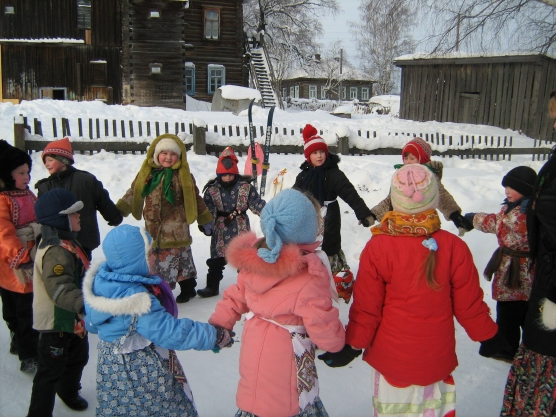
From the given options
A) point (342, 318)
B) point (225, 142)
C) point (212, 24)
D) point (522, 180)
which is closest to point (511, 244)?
point (522, 180)

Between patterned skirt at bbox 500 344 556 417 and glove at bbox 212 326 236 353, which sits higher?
glove at bbox 212 326 236 353

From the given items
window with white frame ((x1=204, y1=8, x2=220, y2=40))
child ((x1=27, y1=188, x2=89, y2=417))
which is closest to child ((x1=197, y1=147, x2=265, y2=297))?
child ((x1=27, y1=188, x2=89, y2=417))

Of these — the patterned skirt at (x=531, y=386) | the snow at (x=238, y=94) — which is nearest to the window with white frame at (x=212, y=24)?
the snow at (x=238, y=94)

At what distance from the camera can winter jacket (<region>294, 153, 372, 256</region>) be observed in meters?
4.55

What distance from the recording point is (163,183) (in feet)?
15.1

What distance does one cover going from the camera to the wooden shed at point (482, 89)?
1888 centimetres

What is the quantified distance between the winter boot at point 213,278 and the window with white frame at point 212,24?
2490 centimetres

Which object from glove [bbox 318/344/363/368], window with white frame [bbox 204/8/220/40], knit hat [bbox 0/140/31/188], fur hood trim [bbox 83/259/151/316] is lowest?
glove [bbox 318/344/363/368]

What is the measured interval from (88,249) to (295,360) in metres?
2.61

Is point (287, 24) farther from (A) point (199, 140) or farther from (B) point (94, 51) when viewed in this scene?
(A) point (199, 140)

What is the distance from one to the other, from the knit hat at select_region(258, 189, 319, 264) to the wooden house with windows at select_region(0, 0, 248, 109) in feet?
74.3

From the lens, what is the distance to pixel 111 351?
2.27 metres

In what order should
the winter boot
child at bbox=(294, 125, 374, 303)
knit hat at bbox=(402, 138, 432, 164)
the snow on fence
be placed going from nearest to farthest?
knit hat at bbox=(402, 138, 432, 164) → child at bbox=(294, 125, 374, 303) → the winter boot → the snow on fence

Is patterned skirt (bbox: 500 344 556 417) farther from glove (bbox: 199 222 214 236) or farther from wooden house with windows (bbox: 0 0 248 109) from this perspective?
wooden house with windows (bbox: 0 0 248 109)
